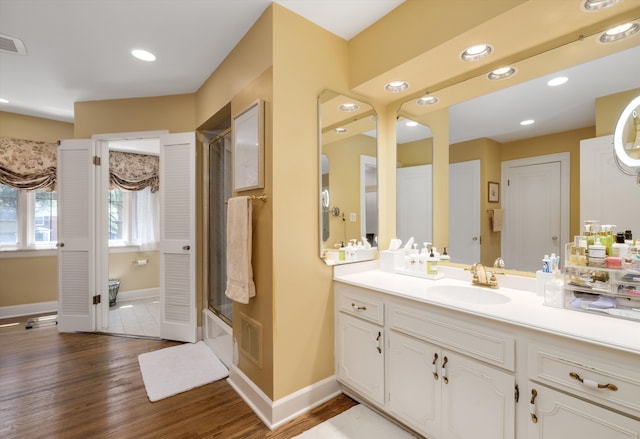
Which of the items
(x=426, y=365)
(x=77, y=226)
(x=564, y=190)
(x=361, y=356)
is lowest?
(x=361, y=356)

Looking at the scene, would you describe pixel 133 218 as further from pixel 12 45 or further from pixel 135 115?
pixel 12 45

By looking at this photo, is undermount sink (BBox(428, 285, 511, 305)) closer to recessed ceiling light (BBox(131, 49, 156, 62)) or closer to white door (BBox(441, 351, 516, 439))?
white door (BBox(441, 351, 516, 439))

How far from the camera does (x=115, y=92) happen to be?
3.06 m

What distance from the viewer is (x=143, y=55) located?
7.73 feet

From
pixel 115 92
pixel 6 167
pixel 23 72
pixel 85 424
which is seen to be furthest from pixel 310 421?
pixel 6 167

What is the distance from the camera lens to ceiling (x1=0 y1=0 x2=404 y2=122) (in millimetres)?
→ 1811

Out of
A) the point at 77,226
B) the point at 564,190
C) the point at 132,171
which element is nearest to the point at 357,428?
the point at 564,190

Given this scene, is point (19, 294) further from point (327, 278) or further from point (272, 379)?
point (327, 278)

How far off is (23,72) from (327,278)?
3277 millimetres

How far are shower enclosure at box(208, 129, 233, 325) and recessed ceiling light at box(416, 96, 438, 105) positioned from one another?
1651 mm

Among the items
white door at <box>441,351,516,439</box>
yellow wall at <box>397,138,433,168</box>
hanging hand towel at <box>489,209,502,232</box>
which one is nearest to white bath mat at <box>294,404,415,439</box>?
white door at <box>441,351,516,439</box>

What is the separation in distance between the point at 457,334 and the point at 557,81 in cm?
143

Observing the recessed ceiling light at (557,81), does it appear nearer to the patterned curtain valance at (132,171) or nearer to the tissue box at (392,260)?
the tissue box at (392,260)

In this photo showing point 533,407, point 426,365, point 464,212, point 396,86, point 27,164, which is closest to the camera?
point 533,407
